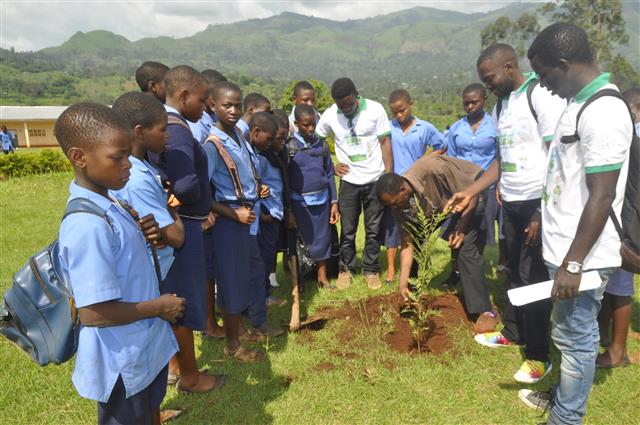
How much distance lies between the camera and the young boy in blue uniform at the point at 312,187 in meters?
4.84

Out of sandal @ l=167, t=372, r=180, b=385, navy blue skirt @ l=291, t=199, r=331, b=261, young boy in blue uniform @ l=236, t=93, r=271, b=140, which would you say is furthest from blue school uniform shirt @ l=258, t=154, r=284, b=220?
sandal @ l=167, t=372, r=180, b=385

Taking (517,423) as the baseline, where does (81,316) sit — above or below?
above

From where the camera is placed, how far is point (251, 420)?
118 inches

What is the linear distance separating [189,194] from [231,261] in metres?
0.86

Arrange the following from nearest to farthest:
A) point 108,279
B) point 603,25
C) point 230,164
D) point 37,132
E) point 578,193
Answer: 1. point 108,279
2. point 578,193
3. point 230,164
4. point 603,25
5. point 37,132

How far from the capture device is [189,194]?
8.87ft

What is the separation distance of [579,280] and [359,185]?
3.28m

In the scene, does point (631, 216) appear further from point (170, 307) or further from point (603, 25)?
point (603, 25)

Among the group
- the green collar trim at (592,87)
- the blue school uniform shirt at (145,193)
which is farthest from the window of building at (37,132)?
the green collar trim at (592,87)

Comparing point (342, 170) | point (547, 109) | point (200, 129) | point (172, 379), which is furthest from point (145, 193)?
point (342, 170)

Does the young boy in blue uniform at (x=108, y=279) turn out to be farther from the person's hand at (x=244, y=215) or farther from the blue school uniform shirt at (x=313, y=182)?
the blue school uniform shirt at (x=313, y=182)

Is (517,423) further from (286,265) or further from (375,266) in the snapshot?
(286,265)

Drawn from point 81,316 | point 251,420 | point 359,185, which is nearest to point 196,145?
point 81,316

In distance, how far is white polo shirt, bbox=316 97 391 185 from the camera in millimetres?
5148
